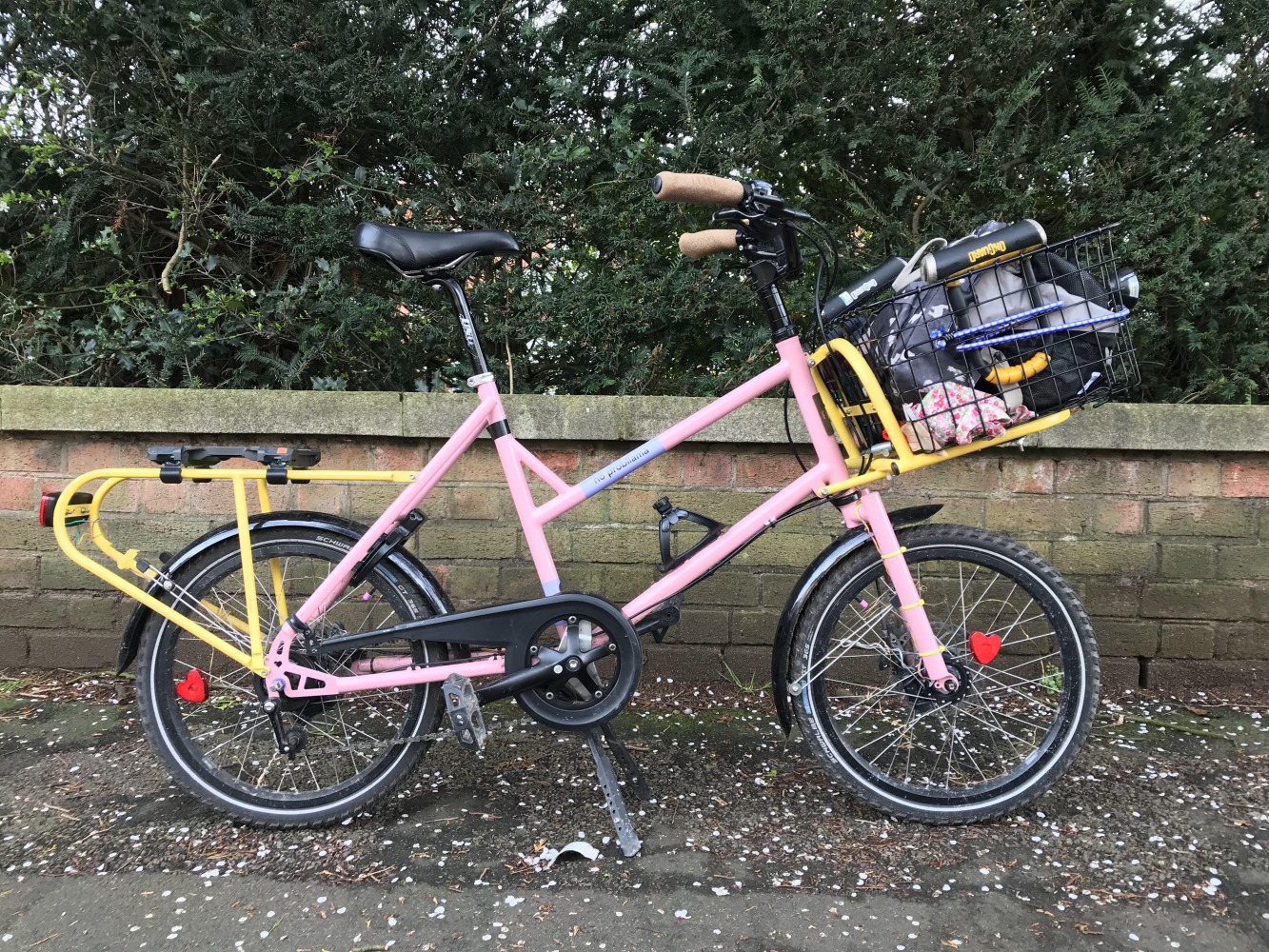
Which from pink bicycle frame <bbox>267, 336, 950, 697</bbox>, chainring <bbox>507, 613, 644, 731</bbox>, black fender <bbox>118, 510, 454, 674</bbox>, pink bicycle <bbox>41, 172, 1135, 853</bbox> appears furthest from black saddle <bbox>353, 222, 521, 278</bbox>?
chainring <bbox>507, 613, 644, 731</bbox>

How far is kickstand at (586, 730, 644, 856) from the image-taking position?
1857 millimetres

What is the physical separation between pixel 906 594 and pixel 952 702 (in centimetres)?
29

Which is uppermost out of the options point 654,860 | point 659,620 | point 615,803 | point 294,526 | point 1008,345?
point 1008,345

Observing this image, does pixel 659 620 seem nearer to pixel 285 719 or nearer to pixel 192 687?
pixel 285 719

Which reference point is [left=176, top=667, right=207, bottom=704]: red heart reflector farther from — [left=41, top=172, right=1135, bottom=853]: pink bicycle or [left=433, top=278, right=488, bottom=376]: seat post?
[left=433, top=278, right=488, bottom=376]: seat post

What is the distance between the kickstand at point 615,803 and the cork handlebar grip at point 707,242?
1263 mm

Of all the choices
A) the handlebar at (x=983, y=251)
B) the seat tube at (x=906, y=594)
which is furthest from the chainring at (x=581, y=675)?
the handlebar at (x=983, y=251)

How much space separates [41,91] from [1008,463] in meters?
3.74

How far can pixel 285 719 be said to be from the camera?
2.17m

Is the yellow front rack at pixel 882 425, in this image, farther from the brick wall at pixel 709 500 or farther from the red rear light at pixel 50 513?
the red rear light at pixel 50 513

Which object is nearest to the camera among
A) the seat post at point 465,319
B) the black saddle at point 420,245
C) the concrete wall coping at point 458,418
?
the black saddle at point 420,245

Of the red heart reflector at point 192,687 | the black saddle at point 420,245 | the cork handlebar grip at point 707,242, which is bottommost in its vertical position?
the red heart reflector at point 192,687

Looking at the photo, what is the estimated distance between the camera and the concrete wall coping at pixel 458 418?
257 centimetres

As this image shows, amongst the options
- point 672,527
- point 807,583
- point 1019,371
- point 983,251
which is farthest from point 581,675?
point 983,251
